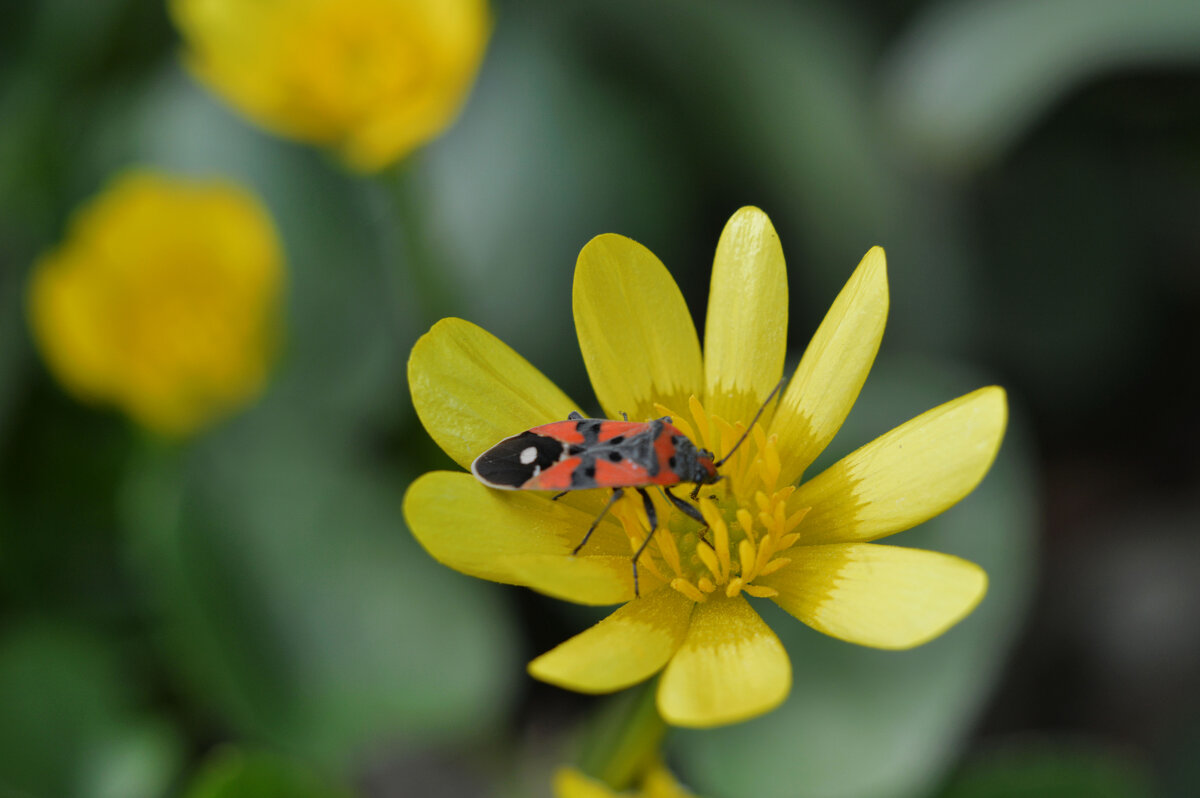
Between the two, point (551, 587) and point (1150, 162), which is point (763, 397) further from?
point (1150, 162)

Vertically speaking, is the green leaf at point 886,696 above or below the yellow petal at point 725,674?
below

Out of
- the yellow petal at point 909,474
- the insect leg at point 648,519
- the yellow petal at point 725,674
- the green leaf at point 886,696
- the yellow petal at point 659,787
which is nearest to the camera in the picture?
the yellow petal at point 725,674

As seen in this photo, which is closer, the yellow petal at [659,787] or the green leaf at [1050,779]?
the yellow petal at [659,787]

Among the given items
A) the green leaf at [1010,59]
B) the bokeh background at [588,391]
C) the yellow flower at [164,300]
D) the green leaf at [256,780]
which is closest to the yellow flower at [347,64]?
the bokeh background at [588,391]

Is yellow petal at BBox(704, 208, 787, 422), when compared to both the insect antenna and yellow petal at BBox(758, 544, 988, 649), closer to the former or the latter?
the insect antenna

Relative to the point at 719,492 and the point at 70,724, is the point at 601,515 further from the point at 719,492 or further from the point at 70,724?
the point at 70,724

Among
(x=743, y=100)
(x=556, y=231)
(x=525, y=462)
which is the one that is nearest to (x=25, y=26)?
(x=556, y=231)

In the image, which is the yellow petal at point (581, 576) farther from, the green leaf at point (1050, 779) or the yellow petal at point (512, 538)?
the green leaf at point (1050, 779)

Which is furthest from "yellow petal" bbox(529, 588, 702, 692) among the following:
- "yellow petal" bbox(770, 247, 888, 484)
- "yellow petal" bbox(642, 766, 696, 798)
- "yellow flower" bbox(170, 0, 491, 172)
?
"yellow flower" bbox(170, 0, 491, 172)
